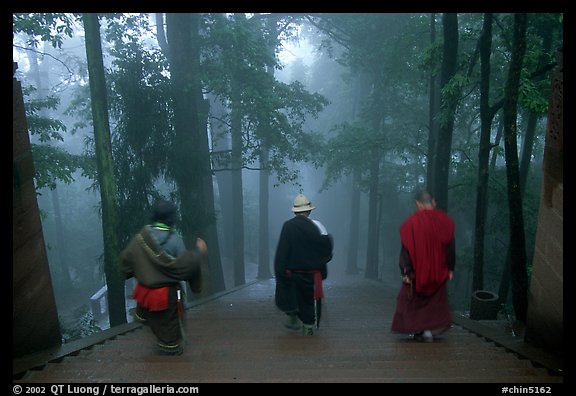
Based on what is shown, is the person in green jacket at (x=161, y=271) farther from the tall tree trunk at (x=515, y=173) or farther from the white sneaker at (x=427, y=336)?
the tall tree trunk at (x=515, y=173)

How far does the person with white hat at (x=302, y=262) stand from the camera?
5.61 meters

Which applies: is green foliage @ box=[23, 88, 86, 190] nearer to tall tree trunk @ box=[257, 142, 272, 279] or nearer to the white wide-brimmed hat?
the white wide-brimmed hat

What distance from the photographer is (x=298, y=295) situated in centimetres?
573

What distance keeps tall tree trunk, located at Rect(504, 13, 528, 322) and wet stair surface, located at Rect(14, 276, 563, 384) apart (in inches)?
46.4

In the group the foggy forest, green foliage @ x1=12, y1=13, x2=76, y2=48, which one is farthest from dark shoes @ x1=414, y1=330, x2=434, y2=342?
green foliage @ x1=12, y1=13, x2=76, y2=48

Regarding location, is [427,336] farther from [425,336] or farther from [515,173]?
[515,173]

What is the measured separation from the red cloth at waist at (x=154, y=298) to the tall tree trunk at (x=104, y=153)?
3328mm

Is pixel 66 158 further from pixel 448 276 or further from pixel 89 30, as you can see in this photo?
pixel 448 276

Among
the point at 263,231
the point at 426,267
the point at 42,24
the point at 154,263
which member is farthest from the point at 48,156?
the point at 263,231

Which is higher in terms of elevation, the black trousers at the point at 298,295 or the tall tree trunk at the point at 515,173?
the tall tree trunk at the point at 515,173

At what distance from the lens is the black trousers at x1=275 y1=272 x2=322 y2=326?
568 centimetres

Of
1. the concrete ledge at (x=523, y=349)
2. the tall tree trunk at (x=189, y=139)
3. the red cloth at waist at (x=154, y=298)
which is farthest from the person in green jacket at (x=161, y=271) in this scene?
the tall tree trunk at (x=189, y=139)

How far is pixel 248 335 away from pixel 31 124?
833 centimetres

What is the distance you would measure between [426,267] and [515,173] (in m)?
2.35
